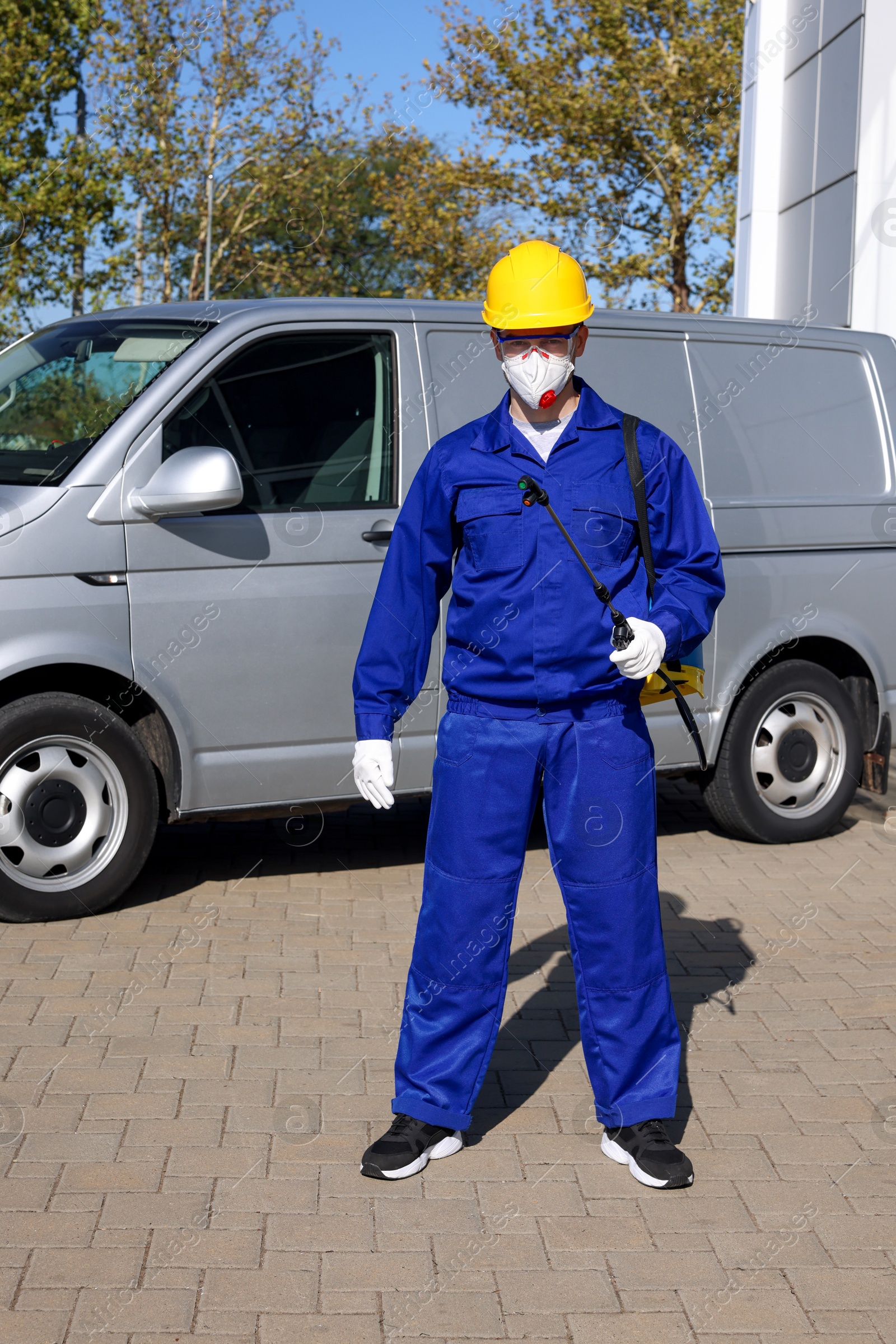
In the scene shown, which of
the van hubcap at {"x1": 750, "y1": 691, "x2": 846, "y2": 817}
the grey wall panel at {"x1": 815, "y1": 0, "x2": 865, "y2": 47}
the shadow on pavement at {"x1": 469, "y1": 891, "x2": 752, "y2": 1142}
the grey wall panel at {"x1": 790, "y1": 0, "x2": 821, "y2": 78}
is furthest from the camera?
the grey wall panel at {"x1": 790, "y1": 0, "x2": 821, "y2": 78}

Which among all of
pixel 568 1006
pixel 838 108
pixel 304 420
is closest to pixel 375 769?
pixel 568 1006

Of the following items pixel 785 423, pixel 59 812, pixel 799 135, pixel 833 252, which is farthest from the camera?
pixel 799 135

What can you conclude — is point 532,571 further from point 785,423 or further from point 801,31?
point 801,31

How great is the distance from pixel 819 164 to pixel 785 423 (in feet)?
23.1

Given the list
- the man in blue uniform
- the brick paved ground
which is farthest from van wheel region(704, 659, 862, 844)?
the man in blue uniform

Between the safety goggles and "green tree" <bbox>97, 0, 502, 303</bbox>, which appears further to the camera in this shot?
"green tree" <bbox>97, 0, 502, 303</bbox>

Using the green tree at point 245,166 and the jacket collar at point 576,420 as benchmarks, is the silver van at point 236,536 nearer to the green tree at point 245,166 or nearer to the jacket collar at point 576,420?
the jacket collar at point 576,420

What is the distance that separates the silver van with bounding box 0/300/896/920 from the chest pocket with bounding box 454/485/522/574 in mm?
1763

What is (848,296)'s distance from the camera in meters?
11.6

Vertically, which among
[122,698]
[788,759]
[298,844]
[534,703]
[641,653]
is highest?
[641,653]

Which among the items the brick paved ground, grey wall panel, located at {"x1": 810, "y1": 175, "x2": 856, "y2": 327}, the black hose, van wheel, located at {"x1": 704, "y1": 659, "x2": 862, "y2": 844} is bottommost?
the brick paved ground

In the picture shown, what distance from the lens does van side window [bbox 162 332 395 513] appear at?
5.37 meters

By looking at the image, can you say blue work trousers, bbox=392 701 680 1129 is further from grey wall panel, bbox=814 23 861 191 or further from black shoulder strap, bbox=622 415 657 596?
grey wall panel, bbox=814 23 861 191

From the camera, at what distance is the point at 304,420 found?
5.50 metres
